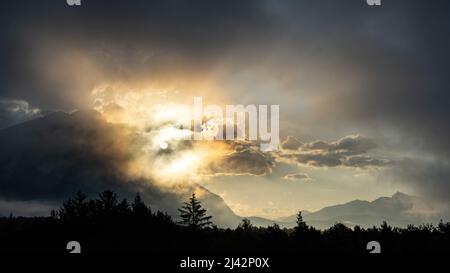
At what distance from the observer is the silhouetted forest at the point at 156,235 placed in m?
91.1

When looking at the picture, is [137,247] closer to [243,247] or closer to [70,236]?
[70,236]

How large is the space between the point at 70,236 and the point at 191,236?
2838 cm

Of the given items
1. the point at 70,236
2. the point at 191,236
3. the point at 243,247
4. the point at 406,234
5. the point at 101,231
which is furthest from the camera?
the point at 406,234

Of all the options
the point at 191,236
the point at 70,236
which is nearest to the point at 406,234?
the point at 191,236

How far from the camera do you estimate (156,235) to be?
103438mm

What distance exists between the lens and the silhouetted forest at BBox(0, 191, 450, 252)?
91125mm

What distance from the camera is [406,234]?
5630 inches
